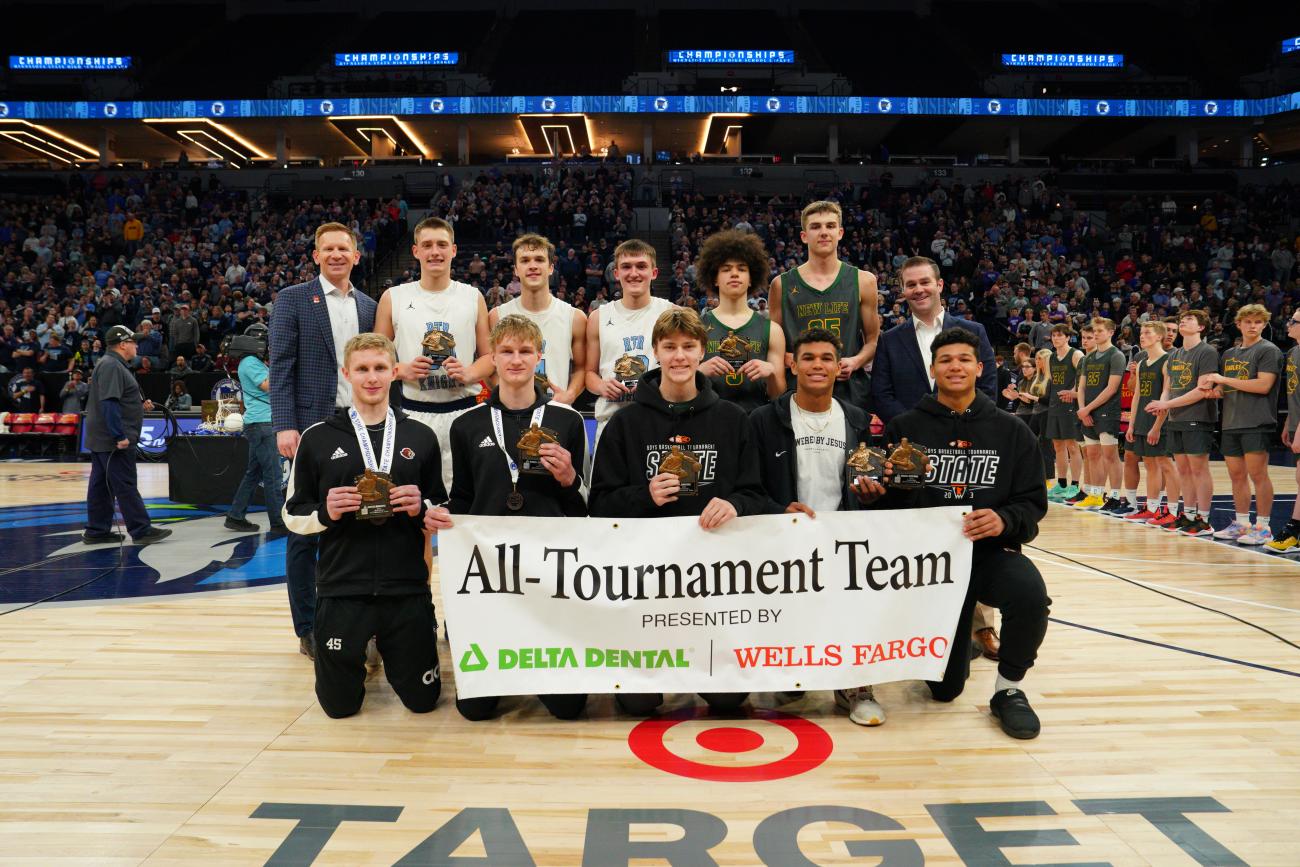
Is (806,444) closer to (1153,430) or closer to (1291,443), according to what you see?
(1291,443)

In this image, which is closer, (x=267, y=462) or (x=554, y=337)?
(x=554, y=337)

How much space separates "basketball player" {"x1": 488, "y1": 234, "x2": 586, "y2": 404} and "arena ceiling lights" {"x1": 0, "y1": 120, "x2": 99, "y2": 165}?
34.5 meters

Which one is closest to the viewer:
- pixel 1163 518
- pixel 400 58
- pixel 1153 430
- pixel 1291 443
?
pixel 1291 443

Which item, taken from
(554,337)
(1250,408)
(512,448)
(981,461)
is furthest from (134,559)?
(1250,408)

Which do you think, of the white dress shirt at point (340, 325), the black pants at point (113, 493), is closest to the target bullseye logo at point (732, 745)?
the white dress shirt at point (340, 325)

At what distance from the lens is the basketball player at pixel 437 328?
13.6ft

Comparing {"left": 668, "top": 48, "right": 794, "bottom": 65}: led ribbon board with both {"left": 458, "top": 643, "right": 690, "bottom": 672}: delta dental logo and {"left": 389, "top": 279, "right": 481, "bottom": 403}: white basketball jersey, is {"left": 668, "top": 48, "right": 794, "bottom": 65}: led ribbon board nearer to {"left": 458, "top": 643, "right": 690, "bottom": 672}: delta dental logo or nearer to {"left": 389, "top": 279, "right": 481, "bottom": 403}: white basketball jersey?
{"left": 389, "top": 279, "right": 481, "bottom": 403}: white basketball jersey

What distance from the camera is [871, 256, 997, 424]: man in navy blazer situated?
436cm

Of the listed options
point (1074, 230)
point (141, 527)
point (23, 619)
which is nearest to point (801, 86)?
point (1074, 230)

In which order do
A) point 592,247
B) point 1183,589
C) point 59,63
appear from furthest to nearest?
point 59,63, point 592,247, point 1183,589

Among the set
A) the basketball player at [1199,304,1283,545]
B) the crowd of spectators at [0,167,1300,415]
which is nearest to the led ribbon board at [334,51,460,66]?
the crowd of spectators at [0,167,1300,415]

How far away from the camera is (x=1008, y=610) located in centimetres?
350

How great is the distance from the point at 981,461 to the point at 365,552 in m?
2.72

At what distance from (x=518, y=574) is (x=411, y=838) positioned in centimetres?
114
